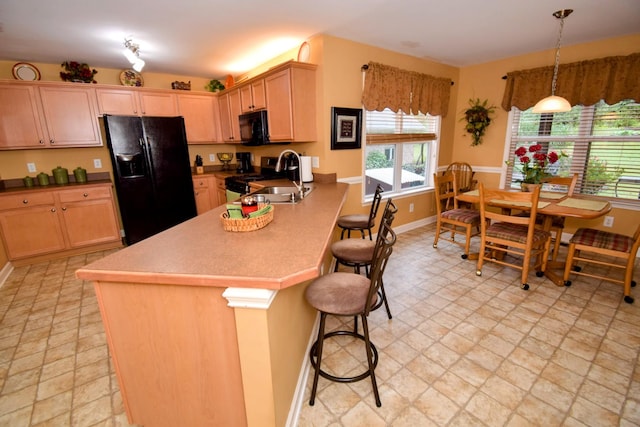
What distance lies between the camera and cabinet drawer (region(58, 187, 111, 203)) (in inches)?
139

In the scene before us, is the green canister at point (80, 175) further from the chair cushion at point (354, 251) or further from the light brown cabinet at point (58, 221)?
the chair cushion at point (354, 251)

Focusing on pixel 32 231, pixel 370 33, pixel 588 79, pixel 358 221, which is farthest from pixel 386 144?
pixel 32 231

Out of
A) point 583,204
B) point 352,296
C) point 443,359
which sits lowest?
point 443,359

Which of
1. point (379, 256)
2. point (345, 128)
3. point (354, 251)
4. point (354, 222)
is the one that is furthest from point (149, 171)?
point (379, 256)

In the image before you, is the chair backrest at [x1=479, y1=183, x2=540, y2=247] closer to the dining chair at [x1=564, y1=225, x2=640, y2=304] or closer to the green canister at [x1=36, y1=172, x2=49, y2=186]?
the dining chair at [x1=564, y1=225, x2=640, y2=304]

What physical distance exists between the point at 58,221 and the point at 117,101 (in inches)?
67.5

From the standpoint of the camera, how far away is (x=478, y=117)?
4.25 meters

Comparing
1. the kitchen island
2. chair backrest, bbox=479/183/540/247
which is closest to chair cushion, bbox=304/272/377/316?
the kitchen island

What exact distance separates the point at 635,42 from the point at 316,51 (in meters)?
3.45

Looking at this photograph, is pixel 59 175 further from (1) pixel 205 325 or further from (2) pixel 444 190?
(2) pixel 444 190

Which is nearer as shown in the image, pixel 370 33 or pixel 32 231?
pixel 370 33

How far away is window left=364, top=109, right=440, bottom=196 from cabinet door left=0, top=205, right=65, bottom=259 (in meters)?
3.93

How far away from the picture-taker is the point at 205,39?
303 cm

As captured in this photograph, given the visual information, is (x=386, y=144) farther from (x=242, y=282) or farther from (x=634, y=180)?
(x=242, y=282)
